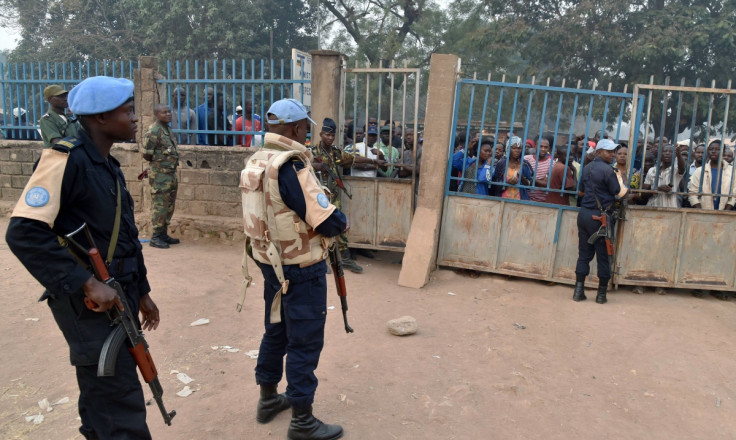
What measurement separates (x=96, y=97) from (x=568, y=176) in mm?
5223

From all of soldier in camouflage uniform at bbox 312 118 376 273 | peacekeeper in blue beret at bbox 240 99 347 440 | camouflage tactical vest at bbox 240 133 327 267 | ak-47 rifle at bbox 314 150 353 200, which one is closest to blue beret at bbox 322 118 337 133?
soldier in camouflage uniform at bbox 312 118 376 273

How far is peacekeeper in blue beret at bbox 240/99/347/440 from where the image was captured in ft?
8.54

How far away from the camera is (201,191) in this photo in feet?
24.8

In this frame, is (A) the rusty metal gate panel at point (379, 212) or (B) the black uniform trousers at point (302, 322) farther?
(A) the rusty metal gate panel at point (379, 212)

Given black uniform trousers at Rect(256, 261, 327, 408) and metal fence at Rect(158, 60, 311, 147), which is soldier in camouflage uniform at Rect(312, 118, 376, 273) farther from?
black uniform trousers at Rect(256, 261, 327, 408)

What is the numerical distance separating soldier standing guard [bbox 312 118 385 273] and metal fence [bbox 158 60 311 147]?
1.09 m

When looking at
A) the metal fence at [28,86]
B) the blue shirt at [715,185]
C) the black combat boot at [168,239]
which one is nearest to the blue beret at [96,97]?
the black combat boot at [168,239]

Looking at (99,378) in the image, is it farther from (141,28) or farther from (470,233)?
(141,28)

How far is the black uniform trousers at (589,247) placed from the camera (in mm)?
5469

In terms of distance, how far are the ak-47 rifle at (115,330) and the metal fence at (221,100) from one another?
205 inches

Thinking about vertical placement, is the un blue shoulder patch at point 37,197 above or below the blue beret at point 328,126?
below

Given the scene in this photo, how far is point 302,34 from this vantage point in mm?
22188

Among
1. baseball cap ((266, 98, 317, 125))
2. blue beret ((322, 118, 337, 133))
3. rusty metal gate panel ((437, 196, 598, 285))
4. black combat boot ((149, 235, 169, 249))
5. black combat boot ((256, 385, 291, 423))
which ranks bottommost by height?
black combat boot ((149, 235, 169, 249))

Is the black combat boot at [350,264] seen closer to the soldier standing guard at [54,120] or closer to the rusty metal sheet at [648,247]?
the rusty metal sheet at [648,247]
